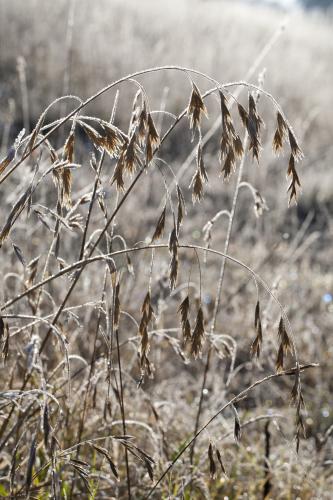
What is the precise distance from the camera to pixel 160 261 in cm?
381

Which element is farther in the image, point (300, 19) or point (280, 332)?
point (300, 19)

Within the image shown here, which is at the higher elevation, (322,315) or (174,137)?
(174,137)

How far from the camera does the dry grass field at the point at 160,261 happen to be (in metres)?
1.06

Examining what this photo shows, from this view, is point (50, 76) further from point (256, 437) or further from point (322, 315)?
point (256, 437)

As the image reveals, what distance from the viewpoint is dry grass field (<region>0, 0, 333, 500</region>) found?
1.06 metres

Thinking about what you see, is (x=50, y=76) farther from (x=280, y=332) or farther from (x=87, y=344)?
(x=280, y=332)

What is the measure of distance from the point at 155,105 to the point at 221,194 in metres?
1.71

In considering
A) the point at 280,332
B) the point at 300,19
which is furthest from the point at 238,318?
the point at 300,19

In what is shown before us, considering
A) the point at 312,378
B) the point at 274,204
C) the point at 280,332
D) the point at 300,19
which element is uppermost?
the point at 300,19

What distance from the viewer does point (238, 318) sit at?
3.55m

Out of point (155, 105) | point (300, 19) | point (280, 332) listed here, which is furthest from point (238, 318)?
point (300, 19)

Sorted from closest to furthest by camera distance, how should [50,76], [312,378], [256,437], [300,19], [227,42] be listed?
[256,437] < [312,378] < [50,76] < [227,42] < [300,19]

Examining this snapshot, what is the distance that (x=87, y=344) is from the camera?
264 cm

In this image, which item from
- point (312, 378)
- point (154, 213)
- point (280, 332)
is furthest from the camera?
point (154, 213)
